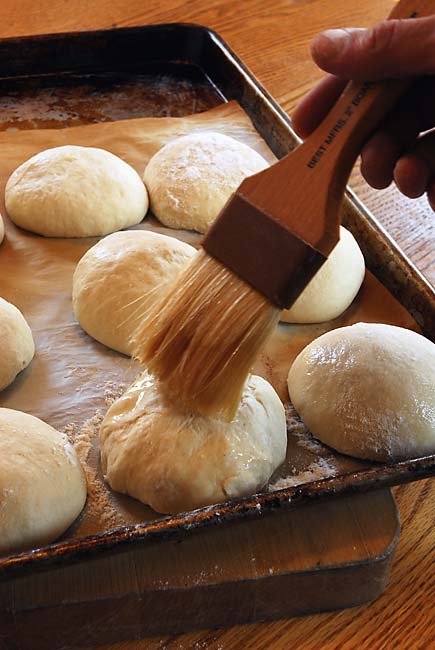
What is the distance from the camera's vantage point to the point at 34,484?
1.16 meters

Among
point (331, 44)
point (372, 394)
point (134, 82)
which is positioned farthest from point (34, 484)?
point (134, 82)

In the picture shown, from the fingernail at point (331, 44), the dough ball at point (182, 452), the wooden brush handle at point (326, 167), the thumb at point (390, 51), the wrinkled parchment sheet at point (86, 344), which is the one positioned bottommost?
the wrinkled parchment sheet at point (86, 344)

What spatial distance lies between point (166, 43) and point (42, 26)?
0.46 m

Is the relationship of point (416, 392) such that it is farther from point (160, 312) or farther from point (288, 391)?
point (160, 312)

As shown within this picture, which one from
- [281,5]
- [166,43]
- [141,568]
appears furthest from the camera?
[281,5]

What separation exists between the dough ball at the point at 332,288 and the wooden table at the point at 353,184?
281 mm

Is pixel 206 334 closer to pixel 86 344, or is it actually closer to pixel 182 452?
pixel 182 452

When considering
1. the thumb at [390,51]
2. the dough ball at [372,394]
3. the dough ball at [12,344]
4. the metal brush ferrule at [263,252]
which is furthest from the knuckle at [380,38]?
the dough ball at [12,344]

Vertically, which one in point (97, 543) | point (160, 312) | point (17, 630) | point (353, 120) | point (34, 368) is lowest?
point (34, 368)

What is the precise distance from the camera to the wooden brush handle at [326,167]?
0.98 m

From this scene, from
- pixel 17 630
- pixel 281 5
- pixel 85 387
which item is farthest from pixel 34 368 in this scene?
pixel 281 5

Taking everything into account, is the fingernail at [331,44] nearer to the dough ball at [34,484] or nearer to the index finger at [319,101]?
the index finger at [319,101]

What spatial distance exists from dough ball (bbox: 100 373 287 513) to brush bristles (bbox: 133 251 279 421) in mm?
84

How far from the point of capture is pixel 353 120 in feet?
3.21
